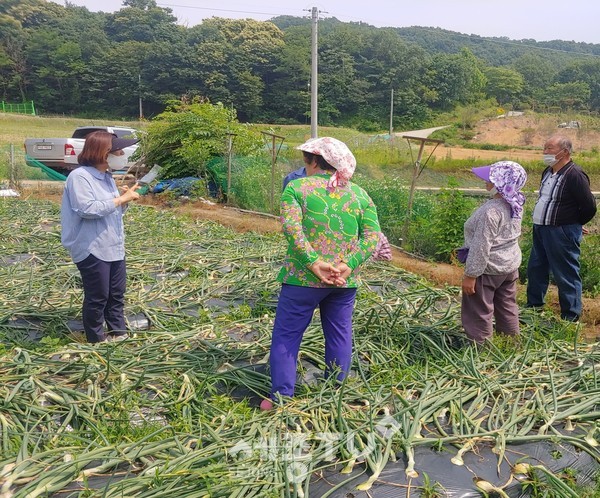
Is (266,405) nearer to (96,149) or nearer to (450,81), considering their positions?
(96,149)

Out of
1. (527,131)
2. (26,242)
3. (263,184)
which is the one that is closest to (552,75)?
(527,131)

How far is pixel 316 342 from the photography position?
3.69 m

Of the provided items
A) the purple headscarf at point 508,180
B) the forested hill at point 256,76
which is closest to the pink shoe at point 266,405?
the purple headscarf at point 508,180

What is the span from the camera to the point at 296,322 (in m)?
2.91

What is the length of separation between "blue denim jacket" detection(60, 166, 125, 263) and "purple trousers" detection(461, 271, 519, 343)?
91.1 inches

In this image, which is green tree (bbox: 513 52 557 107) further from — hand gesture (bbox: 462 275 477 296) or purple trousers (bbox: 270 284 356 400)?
purple trousers (bbox: 270 284 356 400)

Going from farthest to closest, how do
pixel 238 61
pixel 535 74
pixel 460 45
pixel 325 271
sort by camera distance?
pixel 460 45
pixel 535 74
pixel 238 61
pixel 325 271

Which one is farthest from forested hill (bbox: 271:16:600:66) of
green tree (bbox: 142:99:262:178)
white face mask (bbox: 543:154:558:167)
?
white face mask (bbox: 543:154:558:167)

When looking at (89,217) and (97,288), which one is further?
(97,288)

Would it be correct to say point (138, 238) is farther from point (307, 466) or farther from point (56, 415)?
point (307, 466)

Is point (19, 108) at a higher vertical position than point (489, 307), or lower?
higher

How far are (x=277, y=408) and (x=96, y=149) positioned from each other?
1.99 meters

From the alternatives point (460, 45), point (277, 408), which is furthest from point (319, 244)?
point (460, 45)

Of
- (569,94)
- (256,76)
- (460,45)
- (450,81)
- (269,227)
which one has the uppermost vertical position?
(460,45)
